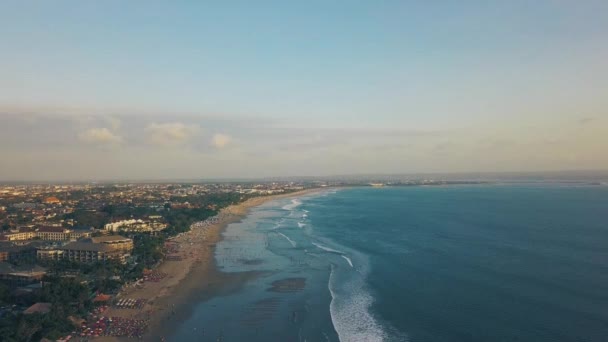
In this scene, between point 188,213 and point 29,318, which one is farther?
point 188,213

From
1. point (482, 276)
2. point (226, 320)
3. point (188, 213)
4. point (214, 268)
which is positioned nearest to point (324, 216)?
point (188, 213)

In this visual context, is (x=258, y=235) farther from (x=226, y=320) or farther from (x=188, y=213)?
(x=226, y=320)

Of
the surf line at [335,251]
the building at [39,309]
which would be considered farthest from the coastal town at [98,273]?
the surf line at [335,251]

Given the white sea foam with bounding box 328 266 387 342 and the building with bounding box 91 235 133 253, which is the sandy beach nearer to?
the building with bounding box 91 235 133 253

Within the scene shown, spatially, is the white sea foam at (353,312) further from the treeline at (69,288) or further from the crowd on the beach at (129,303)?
the treeline at (69,288)

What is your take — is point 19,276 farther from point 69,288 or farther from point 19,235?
point 19,235
